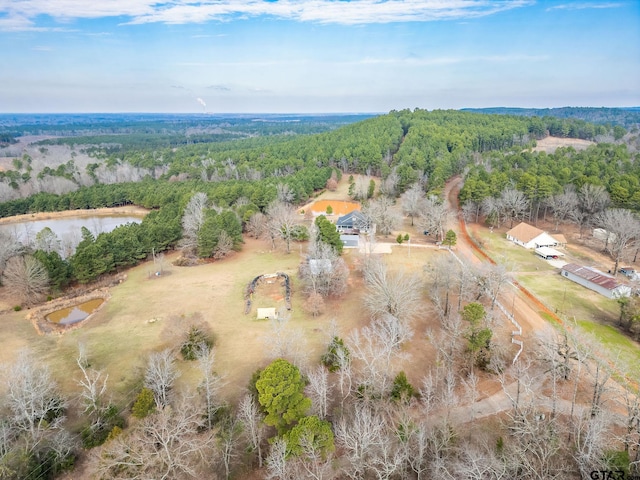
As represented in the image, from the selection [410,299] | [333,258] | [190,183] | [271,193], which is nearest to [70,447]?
[410,299]

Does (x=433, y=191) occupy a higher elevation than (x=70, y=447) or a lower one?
higher

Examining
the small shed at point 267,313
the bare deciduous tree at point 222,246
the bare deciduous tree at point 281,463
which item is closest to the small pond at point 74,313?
the bare deciduous tree at point 222,246

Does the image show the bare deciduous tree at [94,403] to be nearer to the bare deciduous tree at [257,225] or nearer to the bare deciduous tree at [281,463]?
the bare deciduous tree at [281,463]

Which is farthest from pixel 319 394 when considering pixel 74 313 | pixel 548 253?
pixel 548 253

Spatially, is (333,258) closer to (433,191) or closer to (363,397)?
(363,397)

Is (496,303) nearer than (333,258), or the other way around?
(496,303)

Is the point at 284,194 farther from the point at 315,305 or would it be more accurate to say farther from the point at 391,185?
the point at 315,305

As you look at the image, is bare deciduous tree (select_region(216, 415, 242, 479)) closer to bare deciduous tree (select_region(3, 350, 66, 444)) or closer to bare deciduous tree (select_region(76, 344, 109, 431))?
bare deciduous tree (select_region(76, 344, 109, 431))
